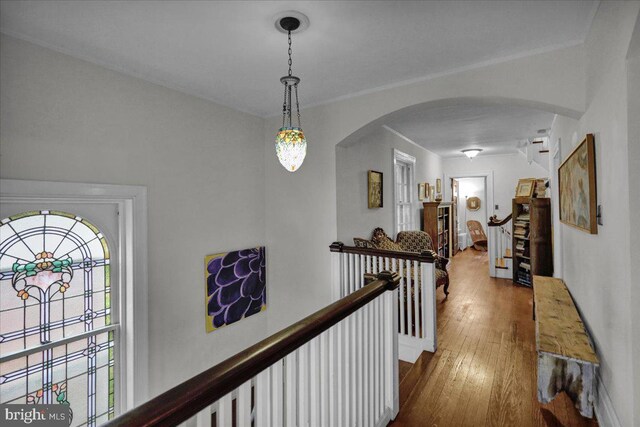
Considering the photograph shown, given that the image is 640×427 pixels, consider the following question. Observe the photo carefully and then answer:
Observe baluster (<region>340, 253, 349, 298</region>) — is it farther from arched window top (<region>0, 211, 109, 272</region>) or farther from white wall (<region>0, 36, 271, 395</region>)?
arched window top (<region>0, 211, 109, 272</region>)

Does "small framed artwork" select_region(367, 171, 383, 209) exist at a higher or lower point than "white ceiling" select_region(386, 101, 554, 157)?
lower

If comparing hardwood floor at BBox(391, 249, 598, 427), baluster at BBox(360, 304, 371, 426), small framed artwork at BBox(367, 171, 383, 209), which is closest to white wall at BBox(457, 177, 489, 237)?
hardwood floor at BBox(391, 249, 598, 427)

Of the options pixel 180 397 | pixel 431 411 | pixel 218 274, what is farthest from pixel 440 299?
pixel 180 397

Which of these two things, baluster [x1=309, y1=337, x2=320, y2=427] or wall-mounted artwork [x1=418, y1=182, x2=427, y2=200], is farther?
wall-mounted artwork [x1=418, y1=182, x2=427, y2=200]

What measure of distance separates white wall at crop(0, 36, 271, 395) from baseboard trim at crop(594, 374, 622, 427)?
306cm

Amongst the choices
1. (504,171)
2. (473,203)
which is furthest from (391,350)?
(473,203)

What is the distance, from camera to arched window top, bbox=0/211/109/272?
208 centimetres

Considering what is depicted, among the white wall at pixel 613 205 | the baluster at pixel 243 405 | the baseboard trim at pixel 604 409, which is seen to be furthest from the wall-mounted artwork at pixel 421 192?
the baluster at pixel 243 405

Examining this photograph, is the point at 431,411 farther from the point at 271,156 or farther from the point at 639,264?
the point at 271,156

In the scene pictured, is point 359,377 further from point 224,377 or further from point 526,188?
point 526,188

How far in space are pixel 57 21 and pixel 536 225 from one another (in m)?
5.39

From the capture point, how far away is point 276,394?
110 cm

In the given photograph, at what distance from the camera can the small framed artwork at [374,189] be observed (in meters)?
4.19

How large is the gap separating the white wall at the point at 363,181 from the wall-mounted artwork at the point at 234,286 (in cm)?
112
